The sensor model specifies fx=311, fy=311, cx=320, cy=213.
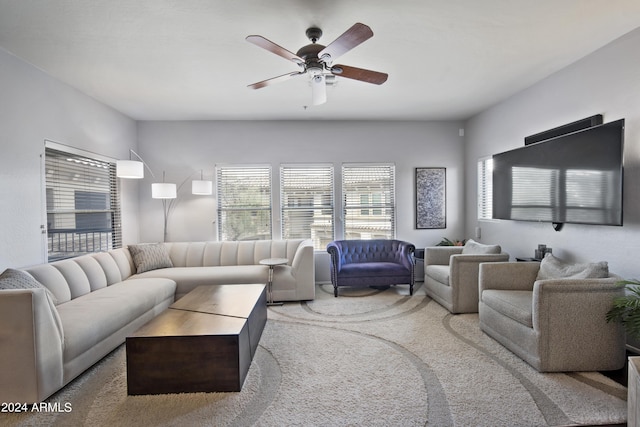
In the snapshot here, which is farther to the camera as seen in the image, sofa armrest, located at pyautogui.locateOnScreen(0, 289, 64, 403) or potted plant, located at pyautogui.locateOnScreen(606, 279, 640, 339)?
potted plant, located at pyautogui.locateOnScreen(606, 279, 640, 339)

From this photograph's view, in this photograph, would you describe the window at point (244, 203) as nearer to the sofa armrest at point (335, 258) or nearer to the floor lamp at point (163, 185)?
the floor lamp at point (163, 185)

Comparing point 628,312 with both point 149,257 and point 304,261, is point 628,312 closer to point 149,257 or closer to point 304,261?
point 304,261

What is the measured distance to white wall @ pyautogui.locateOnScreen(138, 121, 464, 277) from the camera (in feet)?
17.1

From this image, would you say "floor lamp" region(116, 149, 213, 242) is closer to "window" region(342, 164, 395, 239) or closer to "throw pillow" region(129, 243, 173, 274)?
"throw pillow" region(129, 243, 173, 274)

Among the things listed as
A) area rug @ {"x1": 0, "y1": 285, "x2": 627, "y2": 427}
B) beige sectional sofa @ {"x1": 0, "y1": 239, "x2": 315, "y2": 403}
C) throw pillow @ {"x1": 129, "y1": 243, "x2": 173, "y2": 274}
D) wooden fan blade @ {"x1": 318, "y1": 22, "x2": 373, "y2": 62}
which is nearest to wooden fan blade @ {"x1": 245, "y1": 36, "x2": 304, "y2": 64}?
wooden fan blade @ {"x1": 318, "y1": 22, "x2": 373, "y2": 62}

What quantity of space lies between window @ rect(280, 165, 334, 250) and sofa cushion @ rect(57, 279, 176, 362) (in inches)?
88.1

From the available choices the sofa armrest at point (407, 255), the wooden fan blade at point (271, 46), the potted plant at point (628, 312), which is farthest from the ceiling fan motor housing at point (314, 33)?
the sofa armrest at point (407, 255)

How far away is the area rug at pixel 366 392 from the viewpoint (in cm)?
192

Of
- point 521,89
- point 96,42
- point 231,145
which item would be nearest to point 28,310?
point 96,42

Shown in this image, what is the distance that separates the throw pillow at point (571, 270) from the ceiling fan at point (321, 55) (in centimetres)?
234

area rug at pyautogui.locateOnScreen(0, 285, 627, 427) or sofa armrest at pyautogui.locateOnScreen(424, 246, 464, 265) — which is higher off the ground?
sofa armrest at pyautogui.locateOnScreen(424, 246, 464, 265)

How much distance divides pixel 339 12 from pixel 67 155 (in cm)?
355


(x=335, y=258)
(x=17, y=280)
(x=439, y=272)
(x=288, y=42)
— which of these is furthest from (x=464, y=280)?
(x=17, y=280)

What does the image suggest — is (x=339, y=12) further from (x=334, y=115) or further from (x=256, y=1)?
(x=334, y=115)
